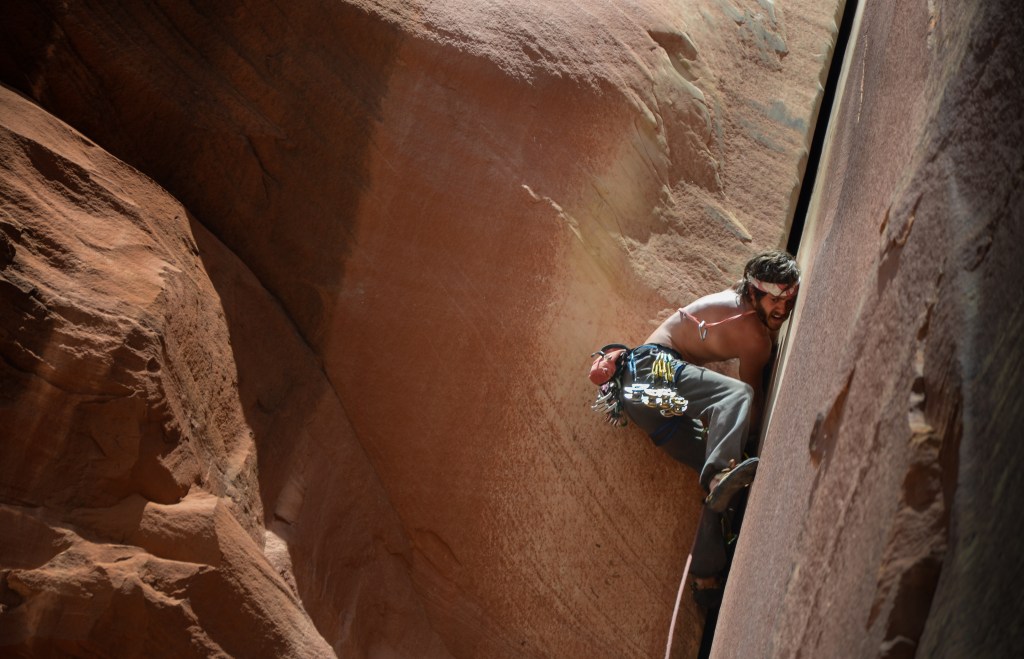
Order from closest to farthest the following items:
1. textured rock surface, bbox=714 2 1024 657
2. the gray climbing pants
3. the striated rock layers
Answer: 1. textured rock surface, bbox=714 2 1024 657
2. the gray climbing pants
3. the striated rock layers

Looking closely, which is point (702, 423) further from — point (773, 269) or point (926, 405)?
point (926, 405)

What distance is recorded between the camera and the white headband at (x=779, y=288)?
3.76 m

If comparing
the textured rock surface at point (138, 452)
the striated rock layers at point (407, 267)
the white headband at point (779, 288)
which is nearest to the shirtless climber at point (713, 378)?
the white headband at point (779, 288)

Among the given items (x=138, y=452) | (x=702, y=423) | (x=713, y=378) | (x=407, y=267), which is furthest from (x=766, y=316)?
Result: (x=138, y=452)

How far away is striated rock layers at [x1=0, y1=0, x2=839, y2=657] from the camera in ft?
12.0

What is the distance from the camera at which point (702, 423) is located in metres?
3.80

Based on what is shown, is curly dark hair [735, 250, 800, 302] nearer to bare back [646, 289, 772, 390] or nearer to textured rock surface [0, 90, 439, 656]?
bare back [646, 289, 772, 390]

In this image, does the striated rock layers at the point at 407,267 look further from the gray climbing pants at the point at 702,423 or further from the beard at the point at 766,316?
the beard at the point at 766,316

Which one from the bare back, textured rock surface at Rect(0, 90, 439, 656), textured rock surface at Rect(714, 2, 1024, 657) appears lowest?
textured rock surface at Rect(0, 90, 439, 656)

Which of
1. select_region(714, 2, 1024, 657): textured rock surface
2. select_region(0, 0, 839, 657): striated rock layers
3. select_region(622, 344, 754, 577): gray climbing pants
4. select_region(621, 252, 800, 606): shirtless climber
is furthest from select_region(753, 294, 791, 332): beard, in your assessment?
select_region(714, 2, 1024, 657): textured rock surface

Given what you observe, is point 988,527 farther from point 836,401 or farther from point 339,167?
point 339,167

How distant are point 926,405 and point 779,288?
93.1 inches

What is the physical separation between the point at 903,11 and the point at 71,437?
8.74 feet

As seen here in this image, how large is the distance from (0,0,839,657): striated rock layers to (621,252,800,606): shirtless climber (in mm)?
190
